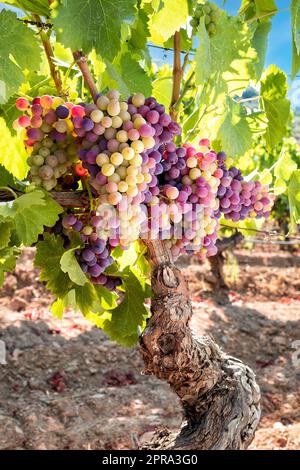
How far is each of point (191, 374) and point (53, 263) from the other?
77 centimetres

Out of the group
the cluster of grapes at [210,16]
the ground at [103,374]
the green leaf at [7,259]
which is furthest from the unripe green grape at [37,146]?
the ground at [103,374]

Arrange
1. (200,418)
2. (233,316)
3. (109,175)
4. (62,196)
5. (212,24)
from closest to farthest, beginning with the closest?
(109,175) < (62,196) < (212,24) < (200,418) < (233,316)

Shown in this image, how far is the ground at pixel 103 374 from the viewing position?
4.99 metres

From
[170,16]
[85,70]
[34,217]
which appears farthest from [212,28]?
[34,217]

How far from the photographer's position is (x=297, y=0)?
1812 mm

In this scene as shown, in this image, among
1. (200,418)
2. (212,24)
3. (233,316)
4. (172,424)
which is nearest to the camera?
(212,24)

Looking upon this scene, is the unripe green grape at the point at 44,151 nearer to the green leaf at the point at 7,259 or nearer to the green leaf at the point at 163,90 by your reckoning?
the green leaf at the point at 7,259

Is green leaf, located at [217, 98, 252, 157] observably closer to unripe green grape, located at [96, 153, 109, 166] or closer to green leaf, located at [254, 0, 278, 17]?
green leaf, located at [254, 0, 278, 17]

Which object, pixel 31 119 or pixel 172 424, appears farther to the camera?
A: pixel 172 424

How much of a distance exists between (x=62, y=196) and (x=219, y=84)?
0.63 meters

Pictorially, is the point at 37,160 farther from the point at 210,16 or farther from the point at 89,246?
the point at 210,16

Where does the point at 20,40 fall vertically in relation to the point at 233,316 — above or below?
above

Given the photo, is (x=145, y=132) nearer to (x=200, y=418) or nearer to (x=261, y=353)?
(x=200, y=418)

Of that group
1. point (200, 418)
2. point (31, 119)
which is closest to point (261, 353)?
point (200, 418)
